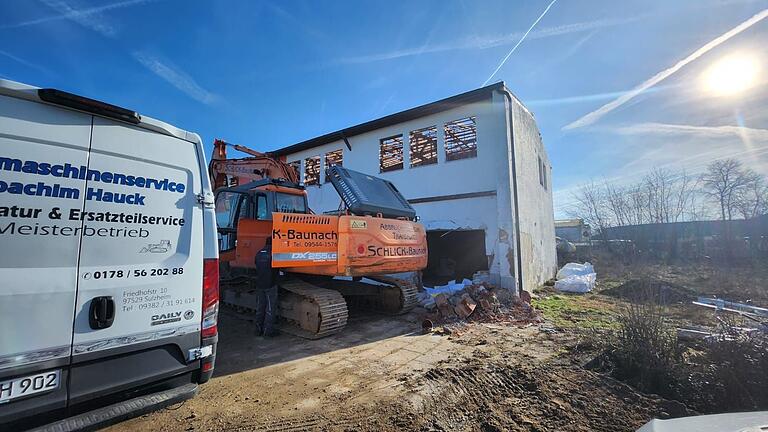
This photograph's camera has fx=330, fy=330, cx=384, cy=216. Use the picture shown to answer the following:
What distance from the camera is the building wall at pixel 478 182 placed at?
9734 millimetres

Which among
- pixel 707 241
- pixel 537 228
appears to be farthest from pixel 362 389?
pixel 707 241

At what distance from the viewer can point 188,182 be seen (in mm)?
2824

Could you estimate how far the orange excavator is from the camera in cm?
566

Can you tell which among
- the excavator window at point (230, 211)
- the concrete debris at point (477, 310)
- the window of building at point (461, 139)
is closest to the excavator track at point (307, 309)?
the excavator window at point (230, 211)

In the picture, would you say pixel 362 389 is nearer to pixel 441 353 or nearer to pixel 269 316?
pixel 441 353

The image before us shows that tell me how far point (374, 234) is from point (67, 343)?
447 cm

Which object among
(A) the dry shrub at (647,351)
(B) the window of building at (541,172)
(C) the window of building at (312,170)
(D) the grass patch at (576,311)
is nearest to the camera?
(A) the dry shrub at (647,351)

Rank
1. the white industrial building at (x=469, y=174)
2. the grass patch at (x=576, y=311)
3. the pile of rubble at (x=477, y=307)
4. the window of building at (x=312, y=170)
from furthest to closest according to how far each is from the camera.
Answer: the window of building at (x=312, y=170) < the white industrial building at (x=469, y=174) < the pile of rubble at (x=477, y=307) < the grass patch at (x=576, y=311)

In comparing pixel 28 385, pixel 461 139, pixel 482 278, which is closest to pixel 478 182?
pixel 461 139

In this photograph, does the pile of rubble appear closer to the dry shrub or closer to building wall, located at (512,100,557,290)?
building wall, located at (512,100,557,290)

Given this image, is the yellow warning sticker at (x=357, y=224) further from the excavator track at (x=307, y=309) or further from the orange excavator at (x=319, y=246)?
the excavator track at (x=307, y=309)

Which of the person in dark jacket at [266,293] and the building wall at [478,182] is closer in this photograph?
the person in dark jacket at [266,293]

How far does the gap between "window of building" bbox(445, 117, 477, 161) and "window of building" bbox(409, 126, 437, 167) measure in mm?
548

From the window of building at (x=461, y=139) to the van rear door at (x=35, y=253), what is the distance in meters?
10.1
